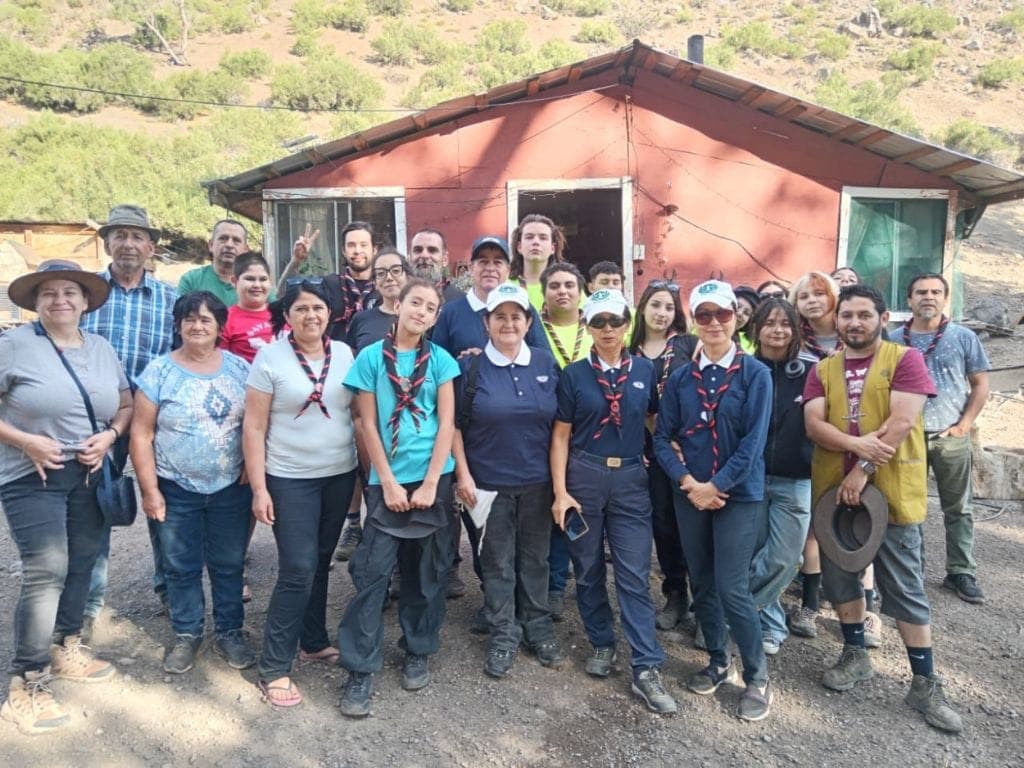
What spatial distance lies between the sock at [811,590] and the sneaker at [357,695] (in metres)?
2.54

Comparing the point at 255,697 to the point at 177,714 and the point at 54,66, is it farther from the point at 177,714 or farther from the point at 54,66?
the point at 54,66

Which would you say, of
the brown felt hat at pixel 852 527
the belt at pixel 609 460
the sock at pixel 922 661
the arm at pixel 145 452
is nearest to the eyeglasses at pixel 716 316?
the belt at pixel 609 460

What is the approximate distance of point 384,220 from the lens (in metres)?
9.18

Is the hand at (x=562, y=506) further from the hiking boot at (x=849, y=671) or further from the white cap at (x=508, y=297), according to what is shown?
the hiking boot at (x=849, y=671)

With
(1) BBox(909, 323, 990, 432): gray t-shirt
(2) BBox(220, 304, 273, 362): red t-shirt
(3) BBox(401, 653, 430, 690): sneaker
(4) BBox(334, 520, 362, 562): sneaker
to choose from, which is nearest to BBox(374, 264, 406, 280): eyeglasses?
(2) BBox(220, 304, 273, 362): red t-shirt

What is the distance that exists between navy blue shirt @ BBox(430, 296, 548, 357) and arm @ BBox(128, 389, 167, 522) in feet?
4.90

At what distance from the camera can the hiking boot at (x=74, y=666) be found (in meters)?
3.29

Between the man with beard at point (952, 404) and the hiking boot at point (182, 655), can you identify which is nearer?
the hiking boot at point (182, 655)

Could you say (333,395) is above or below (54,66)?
below

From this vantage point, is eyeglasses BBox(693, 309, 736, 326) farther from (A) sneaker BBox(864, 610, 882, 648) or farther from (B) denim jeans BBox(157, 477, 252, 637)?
(B) denim jeans BBox(157, 477, 252, 637)

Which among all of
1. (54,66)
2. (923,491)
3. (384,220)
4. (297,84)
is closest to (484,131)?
(384,220)

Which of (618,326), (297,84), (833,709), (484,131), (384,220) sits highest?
(297,84)

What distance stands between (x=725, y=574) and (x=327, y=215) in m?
7.59

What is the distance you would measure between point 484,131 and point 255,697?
24.9 feet
